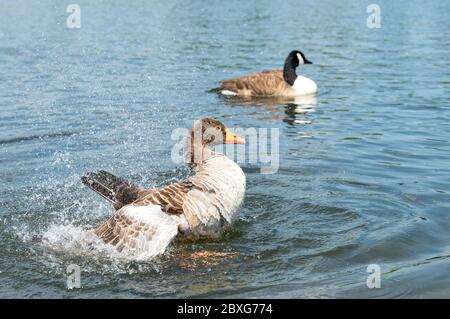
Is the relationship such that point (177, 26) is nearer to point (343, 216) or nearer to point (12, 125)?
point (12, 125)

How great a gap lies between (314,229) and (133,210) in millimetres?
2344

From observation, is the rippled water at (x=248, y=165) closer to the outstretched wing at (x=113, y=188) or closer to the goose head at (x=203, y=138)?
the outstretched wing at (x=113, y=188)

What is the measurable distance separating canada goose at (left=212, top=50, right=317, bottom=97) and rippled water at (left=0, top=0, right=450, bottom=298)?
611mm

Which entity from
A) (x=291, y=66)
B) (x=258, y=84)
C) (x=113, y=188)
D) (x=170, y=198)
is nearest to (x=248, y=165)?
(x=113, y=188)

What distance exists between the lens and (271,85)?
18.7 meters

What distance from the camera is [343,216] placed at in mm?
8797

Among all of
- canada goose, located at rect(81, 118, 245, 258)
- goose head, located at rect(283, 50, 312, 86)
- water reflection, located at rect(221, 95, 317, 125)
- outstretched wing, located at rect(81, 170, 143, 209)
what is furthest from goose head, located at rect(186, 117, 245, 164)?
goose head, located at rect(283, 50, 312, 86)

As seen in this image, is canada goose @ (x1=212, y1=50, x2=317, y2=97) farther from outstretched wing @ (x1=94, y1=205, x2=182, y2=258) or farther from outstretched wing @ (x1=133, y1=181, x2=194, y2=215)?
outstretched wing @ (x1=94, y1=205, x2=182, y2=258)

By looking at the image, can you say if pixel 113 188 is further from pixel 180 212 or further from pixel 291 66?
pixel 291 66

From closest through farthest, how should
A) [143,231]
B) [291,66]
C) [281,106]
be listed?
[143,231], [281,106], [291,66]

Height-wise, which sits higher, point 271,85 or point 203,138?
point 203,138

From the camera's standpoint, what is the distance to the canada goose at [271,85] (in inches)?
721

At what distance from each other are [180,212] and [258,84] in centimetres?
1164
